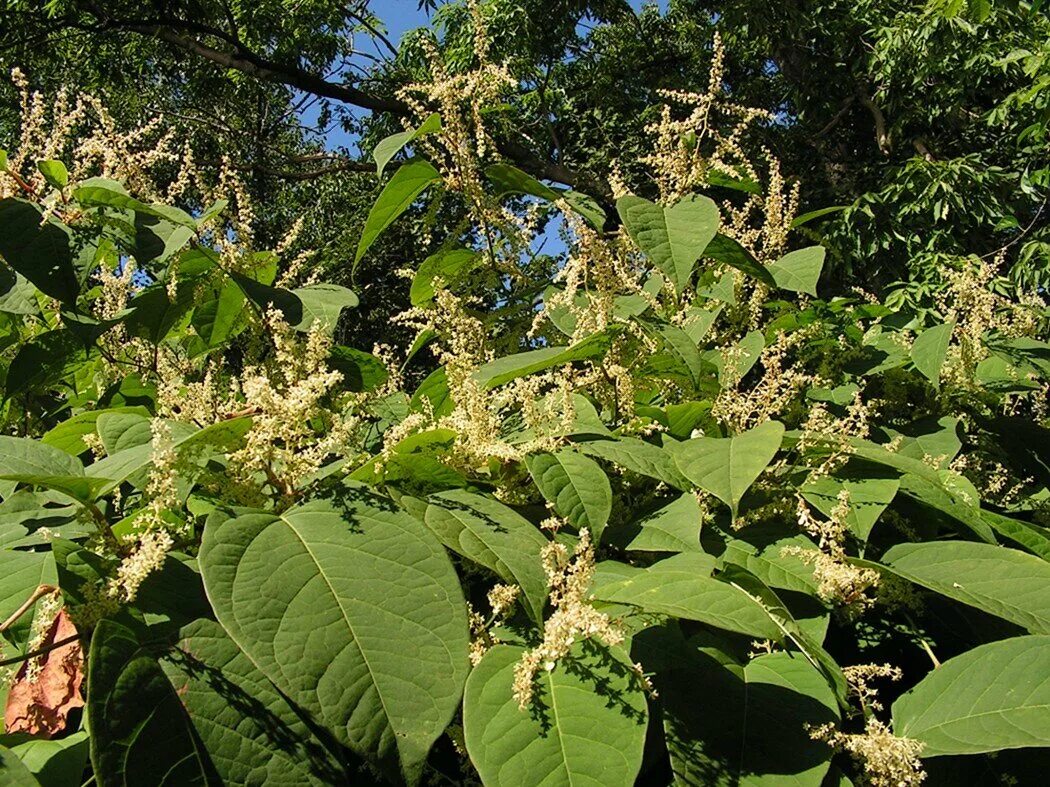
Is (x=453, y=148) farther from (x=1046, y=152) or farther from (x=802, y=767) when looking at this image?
(x=1046, y=152)

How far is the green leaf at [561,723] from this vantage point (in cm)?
77

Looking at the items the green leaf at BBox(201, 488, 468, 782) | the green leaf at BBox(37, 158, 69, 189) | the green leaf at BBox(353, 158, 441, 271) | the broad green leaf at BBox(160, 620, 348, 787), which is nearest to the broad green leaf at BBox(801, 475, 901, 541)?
the green leaf at BBox(201, 488, 468, 782)

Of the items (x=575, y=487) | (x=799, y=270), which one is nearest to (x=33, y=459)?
(x=575, y=487)

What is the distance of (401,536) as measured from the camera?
90cm

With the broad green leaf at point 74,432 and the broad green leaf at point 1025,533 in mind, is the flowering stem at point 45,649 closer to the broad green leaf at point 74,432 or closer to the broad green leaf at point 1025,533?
the broad green leaf at point 74,432

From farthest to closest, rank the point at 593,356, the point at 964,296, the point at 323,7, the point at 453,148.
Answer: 1. the point at 323,7
2. the point at 964,296
3. the point at 453,148
4. the point at 593,356

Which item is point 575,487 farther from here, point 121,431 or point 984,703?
point 121,431

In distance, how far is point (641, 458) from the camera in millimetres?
1151

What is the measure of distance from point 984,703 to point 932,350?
2.67 ft

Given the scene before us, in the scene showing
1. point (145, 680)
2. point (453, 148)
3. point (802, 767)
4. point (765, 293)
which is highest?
point (453, 148)

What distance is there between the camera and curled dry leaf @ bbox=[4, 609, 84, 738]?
88 centimetres

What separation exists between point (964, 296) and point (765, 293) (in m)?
0.44

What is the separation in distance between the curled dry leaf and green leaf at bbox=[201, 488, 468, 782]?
196 mm

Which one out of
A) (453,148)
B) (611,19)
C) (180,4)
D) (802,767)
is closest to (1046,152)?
(611,19)
